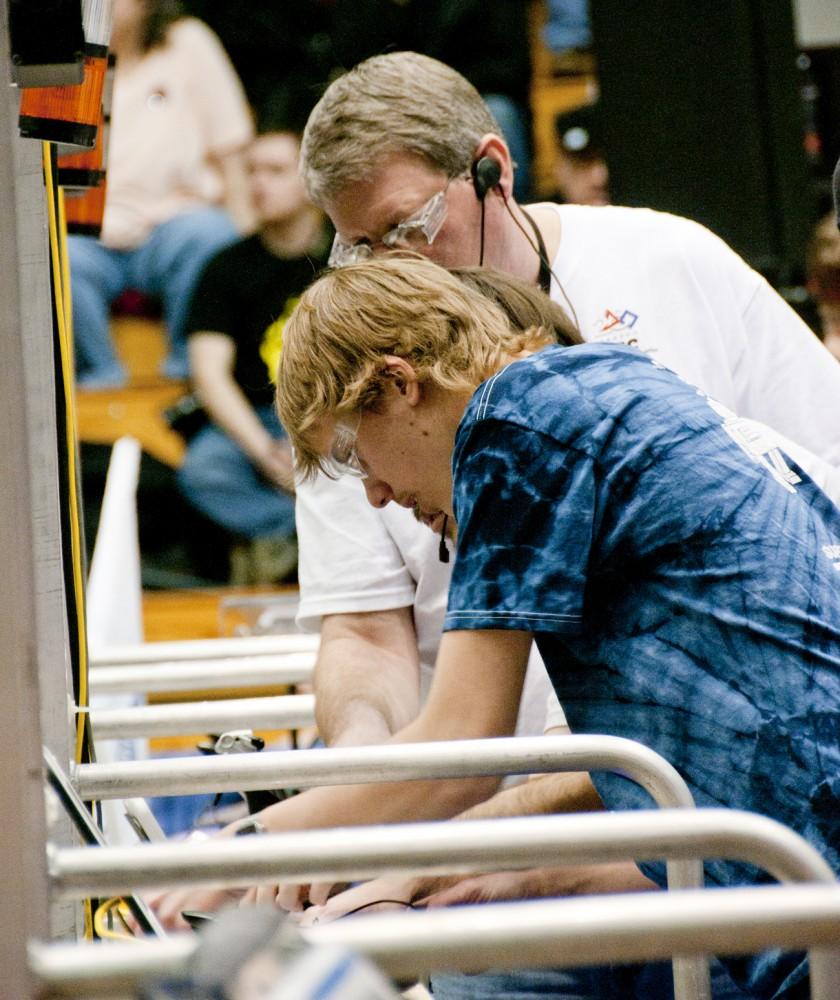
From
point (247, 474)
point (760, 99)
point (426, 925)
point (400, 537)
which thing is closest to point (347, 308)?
point (400, 537)

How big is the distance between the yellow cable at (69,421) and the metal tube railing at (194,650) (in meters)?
0.64

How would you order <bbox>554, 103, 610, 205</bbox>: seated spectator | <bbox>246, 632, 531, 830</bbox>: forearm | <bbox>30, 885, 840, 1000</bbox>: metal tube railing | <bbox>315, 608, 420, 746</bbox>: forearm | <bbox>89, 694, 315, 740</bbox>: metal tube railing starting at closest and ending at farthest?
<bbox>30, 885, 840, 1000</bbox>: metal tube railing → <bbox>246, 632, 531, 830</bbox>: forearm → <bbox>89, 694, 315, 740</bbox>: metal tube railing → <bbox>315, 608, 420, 746</bbox>: forearm → <bbox>554, 103, 610, 205</bbox>: seated spectator

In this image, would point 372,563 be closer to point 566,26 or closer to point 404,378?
point 404,378

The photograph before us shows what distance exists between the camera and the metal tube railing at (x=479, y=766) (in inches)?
46.0

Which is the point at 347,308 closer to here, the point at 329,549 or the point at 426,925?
the point at 329,549

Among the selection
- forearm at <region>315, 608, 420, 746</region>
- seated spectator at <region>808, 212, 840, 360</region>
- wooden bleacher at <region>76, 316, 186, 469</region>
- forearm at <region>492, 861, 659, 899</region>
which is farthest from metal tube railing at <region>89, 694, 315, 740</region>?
wooden bleacher at <region>76, 316, 186, 469</region>

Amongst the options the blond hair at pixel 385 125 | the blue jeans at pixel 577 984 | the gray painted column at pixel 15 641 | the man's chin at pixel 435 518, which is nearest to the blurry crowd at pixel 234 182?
the blond hair at pixel 385 125

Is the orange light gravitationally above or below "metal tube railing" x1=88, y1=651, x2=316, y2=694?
above

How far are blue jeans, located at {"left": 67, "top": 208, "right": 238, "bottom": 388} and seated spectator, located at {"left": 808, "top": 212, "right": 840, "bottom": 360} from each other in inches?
99.4

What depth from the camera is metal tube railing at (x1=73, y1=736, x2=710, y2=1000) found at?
3.84 feet

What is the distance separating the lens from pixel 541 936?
2.24 feet

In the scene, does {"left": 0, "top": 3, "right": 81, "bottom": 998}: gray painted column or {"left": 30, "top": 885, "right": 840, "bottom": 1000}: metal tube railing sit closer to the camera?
{"left": 30, "top": 885, "right": 840, "bottom": 1000}: metal tube railing

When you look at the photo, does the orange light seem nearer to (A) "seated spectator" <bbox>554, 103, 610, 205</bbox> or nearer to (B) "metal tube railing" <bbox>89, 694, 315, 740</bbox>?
(B) "metal tube railing" <bbox>89, 694, 315, 740</bbox>

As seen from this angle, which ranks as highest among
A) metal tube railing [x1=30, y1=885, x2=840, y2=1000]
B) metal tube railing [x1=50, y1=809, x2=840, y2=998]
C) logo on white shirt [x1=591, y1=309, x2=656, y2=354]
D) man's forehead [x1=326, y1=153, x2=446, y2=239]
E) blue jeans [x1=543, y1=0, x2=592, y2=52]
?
blue jeans [x1=543, y1=0, x2=592, y2=52]
